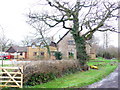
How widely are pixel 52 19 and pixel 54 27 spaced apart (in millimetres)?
971

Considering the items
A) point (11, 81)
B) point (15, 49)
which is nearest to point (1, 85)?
point (11, 81)

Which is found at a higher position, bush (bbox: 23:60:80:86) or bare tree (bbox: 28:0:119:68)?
bare tree (bbox: 28:0:119:68)

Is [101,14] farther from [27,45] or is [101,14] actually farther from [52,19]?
[27,45]

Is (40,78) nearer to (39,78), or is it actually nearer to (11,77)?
(39,78)

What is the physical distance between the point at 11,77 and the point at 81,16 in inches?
378

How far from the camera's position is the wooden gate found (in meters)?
7.18

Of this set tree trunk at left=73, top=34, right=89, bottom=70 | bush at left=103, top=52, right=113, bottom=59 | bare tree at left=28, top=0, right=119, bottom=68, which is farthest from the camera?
bush at left=103, top=52, right=113, bottom=59

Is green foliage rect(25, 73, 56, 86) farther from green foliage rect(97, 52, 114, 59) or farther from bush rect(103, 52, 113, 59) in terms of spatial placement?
bush rect(103, 52, 113, 59)

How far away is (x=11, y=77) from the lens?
720cm

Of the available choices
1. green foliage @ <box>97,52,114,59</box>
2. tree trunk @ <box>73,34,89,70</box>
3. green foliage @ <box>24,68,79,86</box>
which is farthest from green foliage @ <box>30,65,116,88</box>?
green foliage @ <box>97,52,114,59</box>

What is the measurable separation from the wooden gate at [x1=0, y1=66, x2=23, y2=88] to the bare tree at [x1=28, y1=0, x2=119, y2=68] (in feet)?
26.5

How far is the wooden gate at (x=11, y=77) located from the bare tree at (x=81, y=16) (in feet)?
26.5

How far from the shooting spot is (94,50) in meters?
38.8

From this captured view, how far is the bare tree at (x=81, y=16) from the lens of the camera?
43.7 ft
